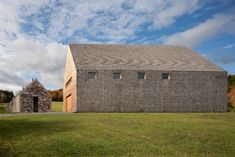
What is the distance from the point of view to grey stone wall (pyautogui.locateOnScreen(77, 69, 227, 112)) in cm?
3059

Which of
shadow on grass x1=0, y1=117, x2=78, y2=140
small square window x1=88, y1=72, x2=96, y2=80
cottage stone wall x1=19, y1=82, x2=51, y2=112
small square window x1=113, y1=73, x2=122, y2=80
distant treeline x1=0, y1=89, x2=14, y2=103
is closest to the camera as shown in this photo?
shadow on grass x1=0, y1=117, x2=78, y2=140

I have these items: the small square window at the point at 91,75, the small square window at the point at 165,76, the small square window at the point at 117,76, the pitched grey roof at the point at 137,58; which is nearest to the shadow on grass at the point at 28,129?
the small square window at the point at 91,75

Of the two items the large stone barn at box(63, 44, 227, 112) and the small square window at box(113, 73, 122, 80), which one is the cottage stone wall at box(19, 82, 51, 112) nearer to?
the large stone barn at box(63, 44, 227, 112)

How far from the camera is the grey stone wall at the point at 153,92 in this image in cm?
3059

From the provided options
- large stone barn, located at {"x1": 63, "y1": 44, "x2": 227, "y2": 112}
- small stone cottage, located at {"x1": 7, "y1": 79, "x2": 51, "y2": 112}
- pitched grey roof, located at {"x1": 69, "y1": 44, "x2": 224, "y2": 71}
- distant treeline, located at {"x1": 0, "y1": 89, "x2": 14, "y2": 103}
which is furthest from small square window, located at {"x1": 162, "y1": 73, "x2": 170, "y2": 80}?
distant treeline, located at {"x1": 0, "y1": 89, "x2": 14, "y2": 103}

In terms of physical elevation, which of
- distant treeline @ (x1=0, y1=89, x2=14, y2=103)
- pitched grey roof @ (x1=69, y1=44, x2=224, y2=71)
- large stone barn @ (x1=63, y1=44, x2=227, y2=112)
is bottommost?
distant treeline @ (x1=0, y1=89, x2=14, y2=103)

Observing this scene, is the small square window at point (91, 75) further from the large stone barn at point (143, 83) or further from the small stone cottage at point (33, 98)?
the small stone cottage at point (33, 98)

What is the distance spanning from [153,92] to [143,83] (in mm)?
1519

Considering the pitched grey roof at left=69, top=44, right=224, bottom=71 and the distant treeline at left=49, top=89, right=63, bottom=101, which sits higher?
the pitched grey roof at left=69, top=44, right=224, bottom=71

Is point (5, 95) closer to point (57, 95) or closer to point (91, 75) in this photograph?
point (57, 95)

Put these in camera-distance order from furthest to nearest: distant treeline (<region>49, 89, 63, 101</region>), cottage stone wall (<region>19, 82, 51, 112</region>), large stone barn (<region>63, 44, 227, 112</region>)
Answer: distant treeline (<region>49, 89, 63, 101</region>)
cottage stone wall (<region>19, 82, 51, 112</region>)
large stone barn (<region>63, 44, 227, 112</region>)

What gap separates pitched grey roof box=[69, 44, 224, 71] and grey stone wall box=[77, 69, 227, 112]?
2.80 ft

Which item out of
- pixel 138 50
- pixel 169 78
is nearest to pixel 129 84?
pixel 169 78

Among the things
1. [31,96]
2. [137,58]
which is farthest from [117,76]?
[31,96]
